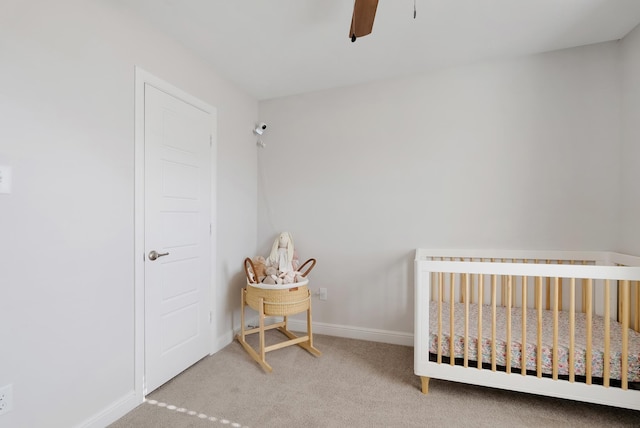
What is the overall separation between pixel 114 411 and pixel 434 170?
2751 millimetres

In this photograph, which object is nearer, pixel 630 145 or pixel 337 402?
pixel 337 402

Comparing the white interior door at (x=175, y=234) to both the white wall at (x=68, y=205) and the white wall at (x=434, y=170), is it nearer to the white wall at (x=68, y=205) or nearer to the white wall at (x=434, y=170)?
the white wall at (x=68, y=205)

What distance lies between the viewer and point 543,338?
6.03ft

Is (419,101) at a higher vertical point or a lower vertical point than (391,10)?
lower

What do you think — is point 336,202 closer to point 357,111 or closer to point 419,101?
point 357,111

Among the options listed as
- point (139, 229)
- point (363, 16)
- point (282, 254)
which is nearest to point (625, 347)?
point (363, 16)

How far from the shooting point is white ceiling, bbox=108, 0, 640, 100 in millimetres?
1822

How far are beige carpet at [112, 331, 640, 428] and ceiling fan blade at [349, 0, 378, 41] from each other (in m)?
2.08

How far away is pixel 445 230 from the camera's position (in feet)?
8.49

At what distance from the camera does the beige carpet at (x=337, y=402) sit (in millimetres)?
1692

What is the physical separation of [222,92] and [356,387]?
A: 8.35ft

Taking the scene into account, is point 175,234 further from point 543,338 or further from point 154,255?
point 543,338

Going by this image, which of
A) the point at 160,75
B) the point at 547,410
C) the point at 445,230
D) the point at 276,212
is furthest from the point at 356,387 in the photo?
the point at 160,75

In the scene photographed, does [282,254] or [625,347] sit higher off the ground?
[282,254]
